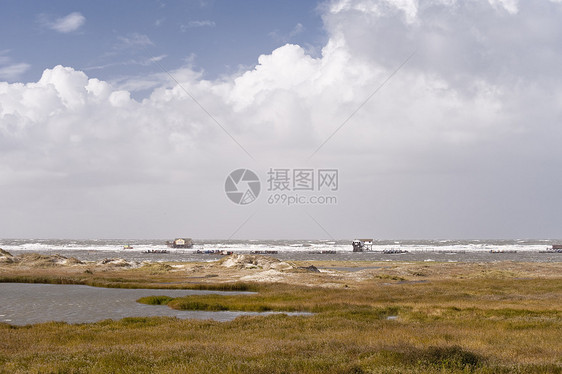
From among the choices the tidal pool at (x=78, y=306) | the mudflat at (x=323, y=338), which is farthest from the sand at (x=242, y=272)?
the mudflat at (x=323, y=338)

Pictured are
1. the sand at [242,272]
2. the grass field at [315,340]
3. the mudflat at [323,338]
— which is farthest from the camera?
the sand at [242,272]

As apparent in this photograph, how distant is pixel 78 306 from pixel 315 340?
27490mm

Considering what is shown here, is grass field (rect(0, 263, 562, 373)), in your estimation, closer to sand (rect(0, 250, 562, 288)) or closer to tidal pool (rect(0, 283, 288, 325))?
tidal pool (rect(0, 283, 288, 325))

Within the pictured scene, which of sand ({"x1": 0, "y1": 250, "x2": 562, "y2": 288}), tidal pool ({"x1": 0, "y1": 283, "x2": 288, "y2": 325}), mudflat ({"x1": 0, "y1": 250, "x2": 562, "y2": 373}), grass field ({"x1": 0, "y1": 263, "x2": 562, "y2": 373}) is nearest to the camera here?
grass field ({"x1": 0, "y1": 263, "x2": 562, "y2": 373})

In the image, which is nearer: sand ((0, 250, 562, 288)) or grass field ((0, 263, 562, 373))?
grass field ((0, 263, 562, 373))

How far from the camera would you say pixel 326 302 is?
129ft

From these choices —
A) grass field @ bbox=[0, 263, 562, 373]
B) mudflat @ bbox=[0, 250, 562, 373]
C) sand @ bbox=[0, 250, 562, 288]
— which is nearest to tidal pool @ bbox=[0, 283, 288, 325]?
mudflat @ bbox=[0, 250, 562, 373]

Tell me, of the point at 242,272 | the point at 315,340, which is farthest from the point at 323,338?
the point at 242,272

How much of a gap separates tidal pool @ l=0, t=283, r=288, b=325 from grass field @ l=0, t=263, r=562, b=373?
336cm

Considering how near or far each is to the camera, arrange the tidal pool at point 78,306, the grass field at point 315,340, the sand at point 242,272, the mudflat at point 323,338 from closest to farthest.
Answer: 1. the grass field at point 315,340
2. the mudflat at point 323,338
3. the tidal pool at point 78,306
4. the sand at point 242,272

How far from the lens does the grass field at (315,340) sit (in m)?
13.9

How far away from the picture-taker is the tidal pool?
33156mm

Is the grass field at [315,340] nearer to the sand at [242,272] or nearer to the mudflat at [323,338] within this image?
the mudflat at [323,338]

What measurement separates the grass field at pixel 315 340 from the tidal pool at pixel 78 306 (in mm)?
3357
